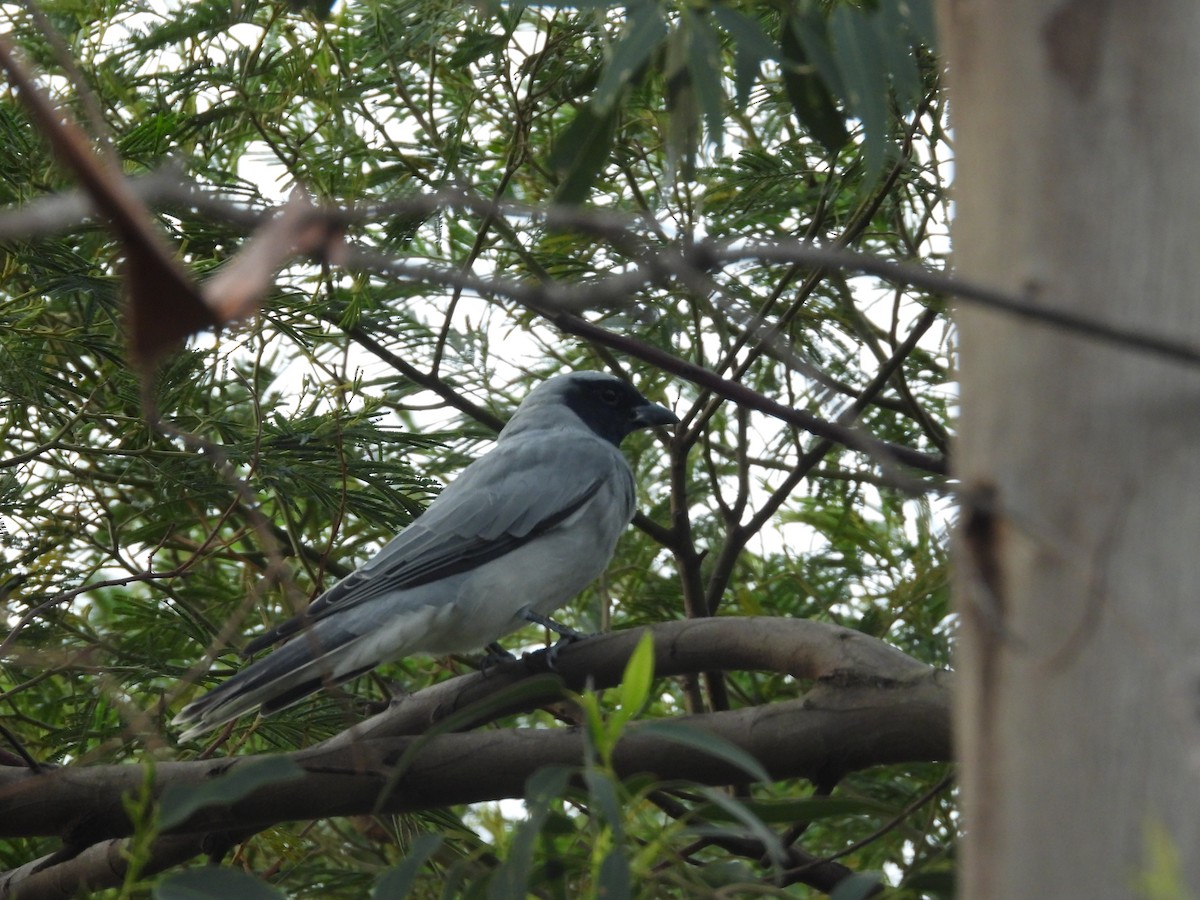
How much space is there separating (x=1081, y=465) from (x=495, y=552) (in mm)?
3241

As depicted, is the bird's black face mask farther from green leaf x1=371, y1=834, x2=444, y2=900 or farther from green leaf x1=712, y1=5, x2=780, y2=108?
green leaf x1=371, y1=834, x2=444, y2=900

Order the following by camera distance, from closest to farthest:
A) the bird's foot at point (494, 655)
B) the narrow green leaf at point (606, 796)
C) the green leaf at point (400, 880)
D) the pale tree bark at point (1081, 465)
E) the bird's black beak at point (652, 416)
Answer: the pale tree bark at point (1081, 465), the narrow green leaf at point (606, 796), the green leaf at point (400, 880), the bird's foot at point (494, 655), the bird's black beak at point (652, 416)

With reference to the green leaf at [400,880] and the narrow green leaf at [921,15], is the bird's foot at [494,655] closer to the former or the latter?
the green leaf at [400,880]

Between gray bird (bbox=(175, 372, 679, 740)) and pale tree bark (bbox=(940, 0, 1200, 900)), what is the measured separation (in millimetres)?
2453

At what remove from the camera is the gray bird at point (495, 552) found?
3705 millimetres

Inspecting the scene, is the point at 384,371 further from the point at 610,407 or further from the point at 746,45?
the point at 746,45

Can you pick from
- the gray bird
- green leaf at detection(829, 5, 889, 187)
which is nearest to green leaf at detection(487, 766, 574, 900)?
green leaf at detection(829, 5, 889, 187)

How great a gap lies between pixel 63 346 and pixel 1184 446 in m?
3.67

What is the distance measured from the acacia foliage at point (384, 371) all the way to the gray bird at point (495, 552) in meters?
0.15

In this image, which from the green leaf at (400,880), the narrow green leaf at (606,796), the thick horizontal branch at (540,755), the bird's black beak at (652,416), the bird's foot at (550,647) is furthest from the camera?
the bird's black beak at (652,416)

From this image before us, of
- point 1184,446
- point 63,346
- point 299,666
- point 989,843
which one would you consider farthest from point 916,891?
point 63,346

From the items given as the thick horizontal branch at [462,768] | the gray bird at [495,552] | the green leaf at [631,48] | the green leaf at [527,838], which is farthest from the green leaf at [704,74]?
the gray bird at [495,552]

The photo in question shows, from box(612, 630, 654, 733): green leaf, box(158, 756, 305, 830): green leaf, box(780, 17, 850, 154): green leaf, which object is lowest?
box(158, 756, 305, 830): green leaf

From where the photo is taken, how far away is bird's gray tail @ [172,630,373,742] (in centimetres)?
306
